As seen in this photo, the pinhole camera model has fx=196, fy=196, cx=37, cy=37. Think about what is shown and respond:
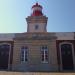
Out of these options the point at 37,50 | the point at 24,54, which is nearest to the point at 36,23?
the point at 37,50

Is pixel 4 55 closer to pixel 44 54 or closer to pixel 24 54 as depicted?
pixel 24 54

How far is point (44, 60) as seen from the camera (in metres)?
17.4

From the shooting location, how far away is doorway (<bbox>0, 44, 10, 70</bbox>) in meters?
17.8

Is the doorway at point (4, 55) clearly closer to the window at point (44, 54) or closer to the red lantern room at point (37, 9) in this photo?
the window at point (44, 54)

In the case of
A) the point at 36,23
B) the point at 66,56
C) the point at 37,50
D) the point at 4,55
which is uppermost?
the point at 36,23

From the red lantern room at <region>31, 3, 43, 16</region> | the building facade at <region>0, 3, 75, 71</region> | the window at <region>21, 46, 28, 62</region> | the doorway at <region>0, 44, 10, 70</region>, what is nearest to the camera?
the building facade at <region>0, 3, 75, 71</region>

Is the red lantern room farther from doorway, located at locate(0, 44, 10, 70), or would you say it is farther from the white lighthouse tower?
doorway, located at locate(0, 44, 10, 70)

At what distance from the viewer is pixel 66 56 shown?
699 inches

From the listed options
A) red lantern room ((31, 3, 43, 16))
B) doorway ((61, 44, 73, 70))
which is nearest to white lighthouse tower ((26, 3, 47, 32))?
red lantern room ((31, 3, 43, 16))

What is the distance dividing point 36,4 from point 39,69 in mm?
10447

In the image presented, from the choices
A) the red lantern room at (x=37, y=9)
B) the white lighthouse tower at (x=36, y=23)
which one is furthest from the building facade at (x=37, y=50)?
the red lantern room at (x=37, y=9)

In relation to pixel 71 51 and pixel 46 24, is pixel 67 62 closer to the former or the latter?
pixel 71 51

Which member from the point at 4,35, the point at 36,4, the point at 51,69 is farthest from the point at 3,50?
the point at 36,4

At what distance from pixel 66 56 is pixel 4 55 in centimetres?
568
